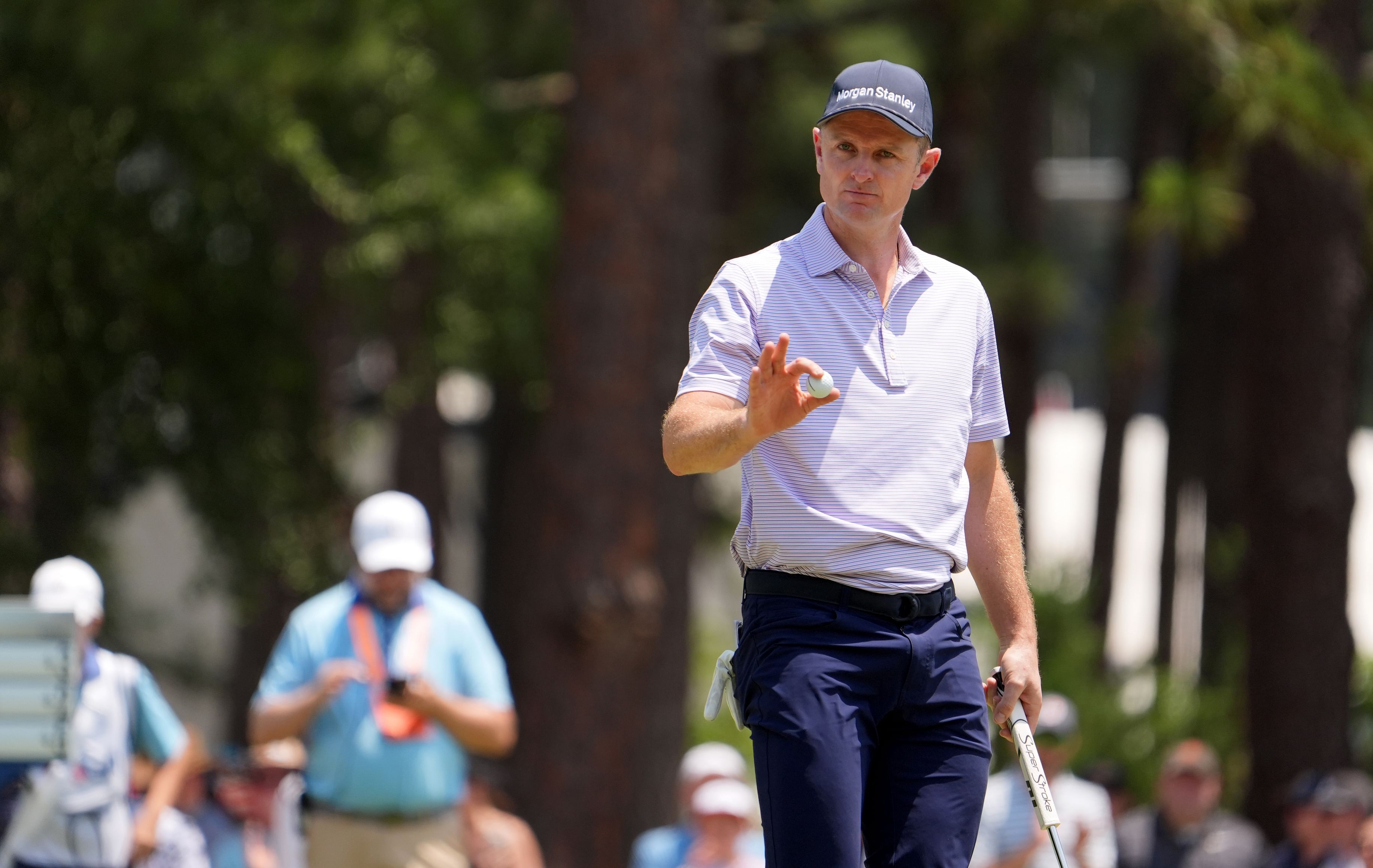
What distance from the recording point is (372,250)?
1236 cm

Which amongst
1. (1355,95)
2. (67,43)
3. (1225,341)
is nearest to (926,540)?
(1355,95)

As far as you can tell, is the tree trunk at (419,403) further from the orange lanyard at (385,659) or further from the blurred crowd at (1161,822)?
the orange lanyard at (385,659)

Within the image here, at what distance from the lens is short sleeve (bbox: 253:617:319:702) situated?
22.4 ft

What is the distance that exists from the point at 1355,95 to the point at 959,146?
6747mm

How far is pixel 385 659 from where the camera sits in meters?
6.80

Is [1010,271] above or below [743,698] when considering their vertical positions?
above

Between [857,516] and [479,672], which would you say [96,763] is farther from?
[857,516]

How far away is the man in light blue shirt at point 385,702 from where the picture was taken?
6.72 metres

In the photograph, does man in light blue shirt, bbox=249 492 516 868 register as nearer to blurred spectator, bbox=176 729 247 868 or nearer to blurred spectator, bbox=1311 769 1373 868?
blurred spectator, bbox=176 729 247 868

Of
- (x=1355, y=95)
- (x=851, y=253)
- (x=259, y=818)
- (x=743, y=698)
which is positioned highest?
(x=1355, y=95)

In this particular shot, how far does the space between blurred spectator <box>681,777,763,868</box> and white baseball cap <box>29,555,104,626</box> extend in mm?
2459

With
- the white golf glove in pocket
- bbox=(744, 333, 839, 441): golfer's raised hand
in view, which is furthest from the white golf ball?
the white golf glove in pocket

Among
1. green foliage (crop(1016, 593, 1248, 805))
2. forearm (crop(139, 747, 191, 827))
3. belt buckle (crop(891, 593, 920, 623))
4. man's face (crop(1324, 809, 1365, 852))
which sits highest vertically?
belt buckle (crop(891, 593, 920, 623))

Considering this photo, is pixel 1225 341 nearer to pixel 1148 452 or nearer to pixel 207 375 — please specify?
pixel 207 375
